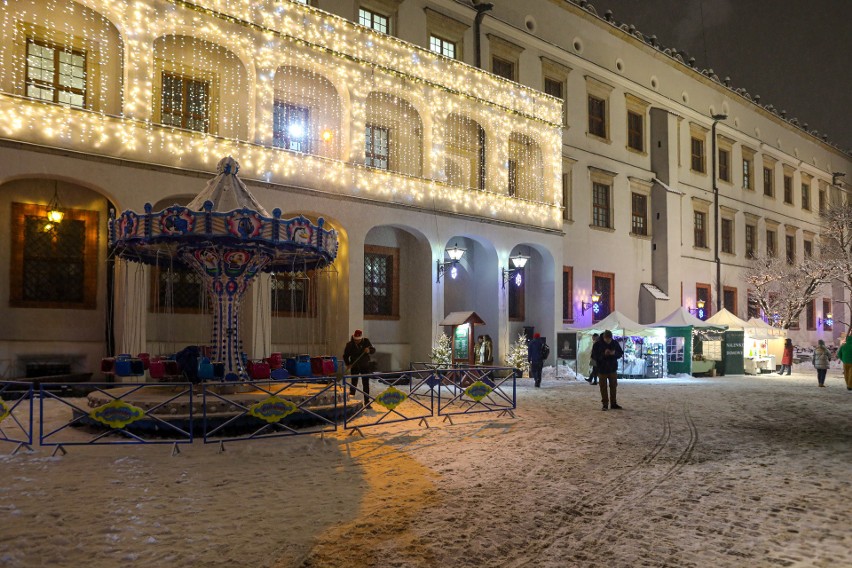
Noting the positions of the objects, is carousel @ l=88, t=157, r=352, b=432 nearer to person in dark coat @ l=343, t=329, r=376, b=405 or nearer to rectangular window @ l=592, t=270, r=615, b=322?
person in dark coat @ l=343, t=329, r=376, b=405

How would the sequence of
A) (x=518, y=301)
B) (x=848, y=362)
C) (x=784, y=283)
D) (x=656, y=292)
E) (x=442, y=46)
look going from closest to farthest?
(x=848, y=362) → (x=442, y=46) → (x=518, y=301) → (x=656, y=292) → (x=784, y=283)

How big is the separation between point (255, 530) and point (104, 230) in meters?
13.8

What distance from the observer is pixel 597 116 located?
1228 inches

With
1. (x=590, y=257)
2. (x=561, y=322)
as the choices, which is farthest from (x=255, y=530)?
(x=590, y=257)

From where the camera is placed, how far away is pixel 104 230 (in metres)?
17.7

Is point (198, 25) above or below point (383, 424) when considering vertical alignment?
above

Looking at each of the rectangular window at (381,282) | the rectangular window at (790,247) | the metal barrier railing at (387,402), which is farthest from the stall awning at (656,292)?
the metal barrier railing at (387,402)

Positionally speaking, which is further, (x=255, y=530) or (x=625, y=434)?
(x=625, y=434)

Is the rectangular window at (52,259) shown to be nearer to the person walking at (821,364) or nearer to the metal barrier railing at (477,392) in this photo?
the metal barrier railing at (477,392)

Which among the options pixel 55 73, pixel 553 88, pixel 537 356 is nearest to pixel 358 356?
pixel 537 356

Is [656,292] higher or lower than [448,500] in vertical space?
higher

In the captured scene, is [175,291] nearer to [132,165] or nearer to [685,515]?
[132,165]

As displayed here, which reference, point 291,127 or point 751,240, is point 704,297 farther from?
point 291,127

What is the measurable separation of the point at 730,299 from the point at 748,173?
26.8 feet
